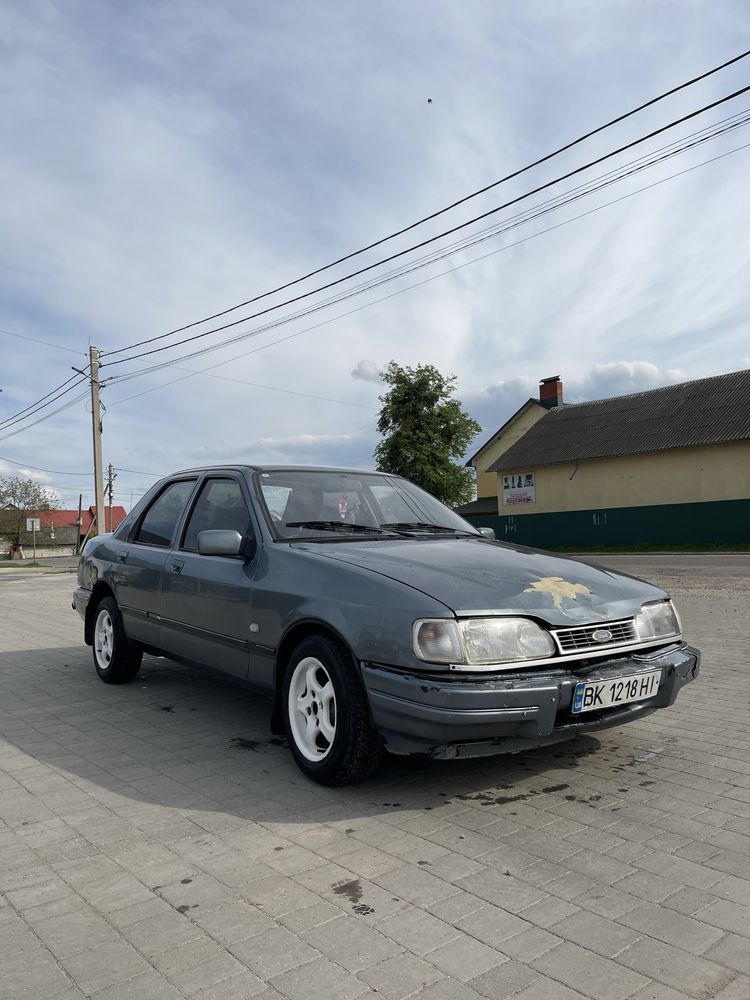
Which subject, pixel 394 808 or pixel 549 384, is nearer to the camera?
pixel 394 808

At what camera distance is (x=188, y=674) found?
670 cm

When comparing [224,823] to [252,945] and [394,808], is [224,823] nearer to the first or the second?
[394,808]

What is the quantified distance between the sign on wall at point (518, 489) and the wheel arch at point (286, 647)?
38.7 m

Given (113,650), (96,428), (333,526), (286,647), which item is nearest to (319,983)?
(286,647)

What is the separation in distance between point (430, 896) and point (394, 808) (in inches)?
32.1

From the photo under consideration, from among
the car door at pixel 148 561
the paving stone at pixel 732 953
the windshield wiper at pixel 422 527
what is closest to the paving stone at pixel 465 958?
the paving stone at pixel 732 953

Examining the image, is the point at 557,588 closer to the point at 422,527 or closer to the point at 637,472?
Answer: the point at 422,527

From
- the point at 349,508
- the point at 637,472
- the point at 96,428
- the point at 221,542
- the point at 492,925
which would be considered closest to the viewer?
the point at 492,925

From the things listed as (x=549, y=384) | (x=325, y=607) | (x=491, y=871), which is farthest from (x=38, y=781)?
(x=549, y=384)

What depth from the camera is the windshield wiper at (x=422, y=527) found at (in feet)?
15.7

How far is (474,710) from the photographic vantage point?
3150mm

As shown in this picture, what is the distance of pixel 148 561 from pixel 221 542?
1522 mm

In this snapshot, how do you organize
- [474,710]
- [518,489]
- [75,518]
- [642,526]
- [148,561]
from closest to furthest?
[474,710] → [148,561] → [642,526] → [518,489] → [75,518]

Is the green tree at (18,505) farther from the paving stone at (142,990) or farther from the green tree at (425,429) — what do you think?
the paving stone at (142,990)
